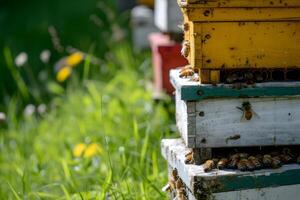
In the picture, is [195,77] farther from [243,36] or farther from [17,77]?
[17,77]

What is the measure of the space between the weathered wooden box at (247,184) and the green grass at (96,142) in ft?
1.72

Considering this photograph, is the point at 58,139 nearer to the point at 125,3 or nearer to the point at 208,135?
the point at 208,135

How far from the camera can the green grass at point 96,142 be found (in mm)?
3633

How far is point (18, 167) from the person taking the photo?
14.2ft

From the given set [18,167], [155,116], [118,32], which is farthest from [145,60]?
[18,167]

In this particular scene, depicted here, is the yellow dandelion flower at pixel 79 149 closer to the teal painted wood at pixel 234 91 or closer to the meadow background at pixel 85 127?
the meadow background at pixel 85 127

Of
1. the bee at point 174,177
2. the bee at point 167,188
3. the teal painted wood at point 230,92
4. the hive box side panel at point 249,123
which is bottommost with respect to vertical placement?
the bee at point 167,188

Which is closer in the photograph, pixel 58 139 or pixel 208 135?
pixel 208 135

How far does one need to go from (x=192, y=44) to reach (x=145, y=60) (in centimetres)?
320

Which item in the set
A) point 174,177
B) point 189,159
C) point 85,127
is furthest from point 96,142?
point 189,159

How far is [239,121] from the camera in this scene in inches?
118

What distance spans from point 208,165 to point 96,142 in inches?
65.0

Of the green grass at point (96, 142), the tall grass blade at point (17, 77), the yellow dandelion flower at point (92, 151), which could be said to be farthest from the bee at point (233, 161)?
the tall grass blade at point (17, 77)

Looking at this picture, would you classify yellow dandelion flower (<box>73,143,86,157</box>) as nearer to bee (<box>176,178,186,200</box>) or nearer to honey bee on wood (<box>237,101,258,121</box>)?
bee (<box>176,178,186,200</box>)
